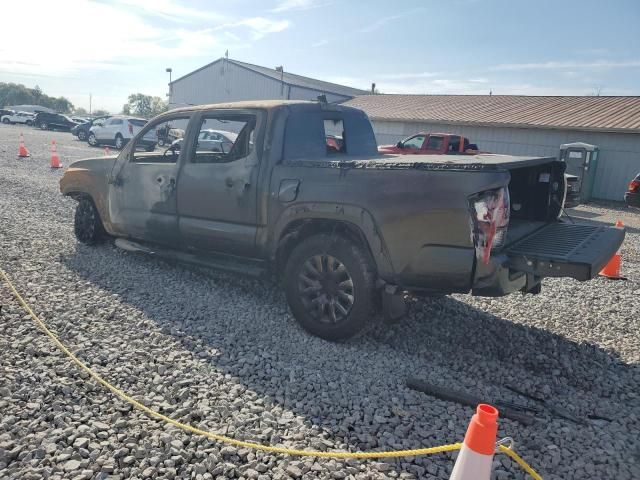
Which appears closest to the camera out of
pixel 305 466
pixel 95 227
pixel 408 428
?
pixel 305 466

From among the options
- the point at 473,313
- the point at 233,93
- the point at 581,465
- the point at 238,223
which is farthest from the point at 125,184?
the point at 233,93

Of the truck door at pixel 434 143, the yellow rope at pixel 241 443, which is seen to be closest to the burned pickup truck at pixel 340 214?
the yellow rope at pixel 241 443

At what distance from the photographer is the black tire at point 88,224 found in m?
6.73

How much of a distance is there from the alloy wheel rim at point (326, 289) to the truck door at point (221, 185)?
713 millimetres

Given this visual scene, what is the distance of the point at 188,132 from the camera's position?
17.9 feet

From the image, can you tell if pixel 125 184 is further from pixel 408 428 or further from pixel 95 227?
pixel 408 428

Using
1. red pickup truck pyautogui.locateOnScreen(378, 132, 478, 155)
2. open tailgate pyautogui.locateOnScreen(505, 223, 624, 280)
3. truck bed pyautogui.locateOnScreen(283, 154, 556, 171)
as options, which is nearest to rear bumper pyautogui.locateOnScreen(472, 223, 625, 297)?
open tailgate pyautogui.locateOnScreen(505, 223, 624, 280)

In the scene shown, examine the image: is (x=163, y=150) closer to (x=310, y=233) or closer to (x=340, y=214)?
(x=310, y=233)

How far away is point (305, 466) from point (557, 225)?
329 cm

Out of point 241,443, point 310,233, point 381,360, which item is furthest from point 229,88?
point 241,443

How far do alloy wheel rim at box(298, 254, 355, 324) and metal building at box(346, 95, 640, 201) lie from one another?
16586mm

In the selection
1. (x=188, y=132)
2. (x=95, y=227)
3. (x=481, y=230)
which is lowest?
(x=95, y=227)

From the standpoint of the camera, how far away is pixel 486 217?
Answer: 3.53 metres

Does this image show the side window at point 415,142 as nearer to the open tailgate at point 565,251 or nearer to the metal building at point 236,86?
the open tailgate at point 565,251
